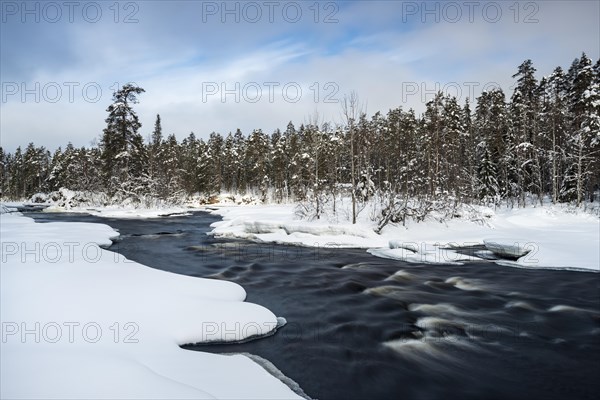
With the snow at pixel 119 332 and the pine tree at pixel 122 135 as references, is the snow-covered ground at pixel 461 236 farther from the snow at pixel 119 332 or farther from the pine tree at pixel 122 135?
the pine tree at pixel 122 135

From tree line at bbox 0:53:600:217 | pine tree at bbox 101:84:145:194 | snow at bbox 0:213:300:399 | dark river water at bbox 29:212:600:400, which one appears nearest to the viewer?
snow at bbox 0:213:300:399

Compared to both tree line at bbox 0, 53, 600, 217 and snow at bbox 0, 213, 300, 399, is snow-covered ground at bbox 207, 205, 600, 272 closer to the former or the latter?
tree line at bbox 0, 53, 600, 217

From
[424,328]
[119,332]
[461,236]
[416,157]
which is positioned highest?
[416,157]

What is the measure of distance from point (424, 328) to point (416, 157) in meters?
22.1

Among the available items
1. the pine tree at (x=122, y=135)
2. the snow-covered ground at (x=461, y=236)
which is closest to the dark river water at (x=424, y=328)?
the snow-covered ground at (x=461, y=236)

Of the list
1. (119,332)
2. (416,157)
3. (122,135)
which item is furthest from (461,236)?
(122,135)

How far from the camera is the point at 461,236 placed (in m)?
18.5

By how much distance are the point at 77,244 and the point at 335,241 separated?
36.2ft

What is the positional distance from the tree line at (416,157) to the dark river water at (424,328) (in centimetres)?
951

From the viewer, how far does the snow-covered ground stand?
13102mm

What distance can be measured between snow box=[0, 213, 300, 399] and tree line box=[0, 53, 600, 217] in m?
14.2

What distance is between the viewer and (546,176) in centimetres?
3900

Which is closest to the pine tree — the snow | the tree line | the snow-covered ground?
the tree line

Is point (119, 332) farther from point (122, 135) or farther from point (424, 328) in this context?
point (122, 135)
